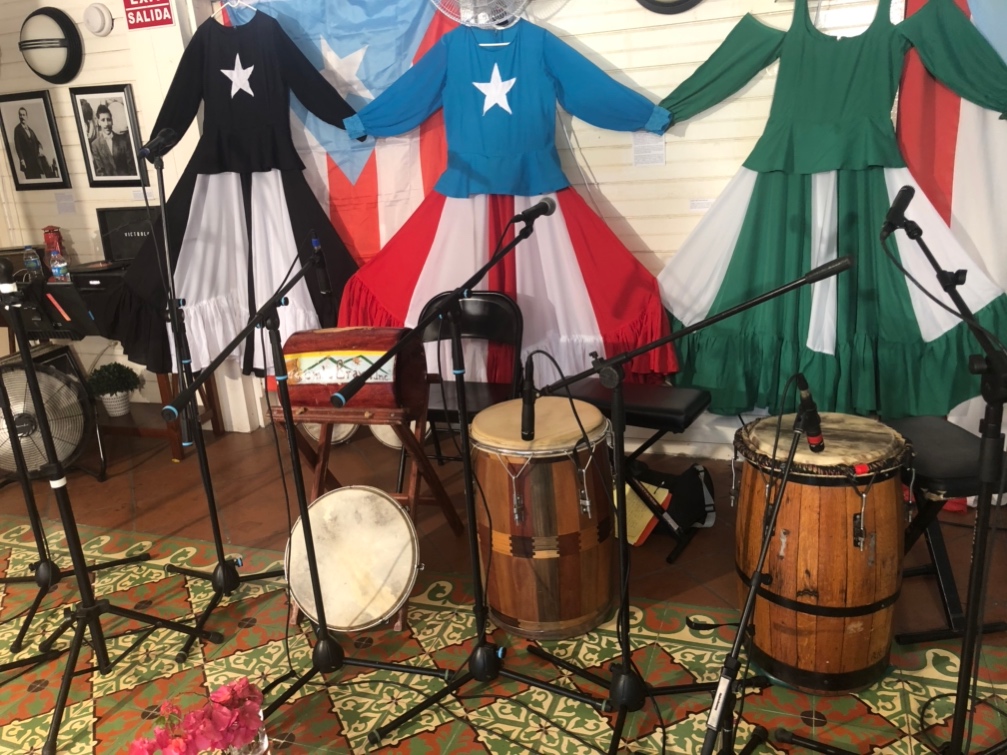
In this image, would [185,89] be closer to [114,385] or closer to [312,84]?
[312,84]

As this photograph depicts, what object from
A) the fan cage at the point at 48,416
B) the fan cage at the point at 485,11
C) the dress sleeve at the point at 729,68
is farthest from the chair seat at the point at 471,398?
the fan cage at the point at 48,416

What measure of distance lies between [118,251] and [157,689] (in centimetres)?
261

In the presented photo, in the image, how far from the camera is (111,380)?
435 cm

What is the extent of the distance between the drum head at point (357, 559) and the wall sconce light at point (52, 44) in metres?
2.89

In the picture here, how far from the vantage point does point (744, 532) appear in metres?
2.25

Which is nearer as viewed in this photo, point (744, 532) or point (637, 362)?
point (744, 532)

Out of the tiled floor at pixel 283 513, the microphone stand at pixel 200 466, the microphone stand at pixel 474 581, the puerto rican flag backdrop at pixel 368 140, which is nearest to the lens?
the microphone stand at pixel 474 581

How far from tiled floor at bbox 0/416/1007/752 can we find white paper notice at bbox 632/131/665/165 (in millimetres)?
1363

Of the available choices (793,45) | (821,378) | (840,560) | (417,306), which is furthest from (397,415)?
(793,45)

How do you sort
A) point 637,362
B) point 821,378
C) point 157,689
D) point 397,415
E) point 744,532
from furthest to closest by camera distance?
point 637,362 → point 821,378 → point 397,415 → point 157,689 → point 744,532

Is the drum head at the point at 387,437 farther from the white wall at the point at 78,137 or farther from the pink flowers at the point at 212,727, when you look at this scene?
the pink flowers at the point at 212,727

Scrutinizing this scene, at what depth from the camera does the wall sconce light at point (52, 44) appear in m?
3.97

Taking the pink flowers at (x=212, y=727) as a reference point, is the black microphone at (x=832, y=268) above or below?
above

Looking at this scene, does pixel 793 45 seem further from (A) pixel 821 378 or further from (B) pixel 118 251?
(B) pixel 118 251
